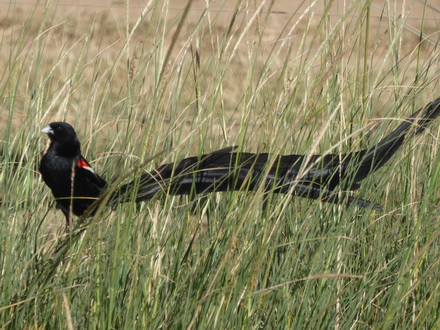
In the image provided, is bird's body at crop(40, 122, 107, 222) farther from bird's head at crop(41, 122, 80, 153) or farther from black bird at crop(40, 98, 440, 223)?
black bird at crop(40, 98, 440, 223)

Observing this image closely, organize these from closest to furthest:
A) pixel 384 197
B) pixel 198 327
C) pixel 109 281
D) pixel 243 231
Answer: pixel 198 327
pixel 109 281
pixel 243 231
pixel 384 197

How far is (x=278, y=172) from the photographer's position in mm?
1764

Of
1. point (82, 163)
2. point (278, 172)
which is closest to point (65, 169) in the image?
point (82, 163)

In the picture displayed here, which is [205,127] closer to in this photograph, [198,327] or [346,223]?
[346,223]

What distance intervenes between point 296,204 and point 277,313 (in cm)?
36

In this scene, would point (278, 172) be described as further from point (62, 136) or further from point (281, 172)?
point (62, 136)

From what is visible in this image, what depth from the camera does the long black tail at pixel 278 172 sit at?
1732mm

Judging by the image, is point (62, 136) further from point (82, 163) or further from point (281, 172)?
point (281, 172)

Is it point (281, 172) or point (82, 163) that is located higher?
point (281, 172)

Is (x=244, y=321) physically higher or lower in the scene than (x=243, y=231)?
lower

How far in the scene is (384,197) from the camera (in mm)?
2250

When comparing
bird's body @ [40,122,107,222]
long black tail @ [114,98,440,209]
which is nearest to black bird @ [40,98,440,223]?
long black tail @ [114,98,440,209]

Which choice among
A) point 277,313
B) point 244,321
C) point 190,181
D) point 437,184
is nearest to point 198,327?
point 244,321

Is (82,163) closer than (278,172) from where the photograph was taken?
No
